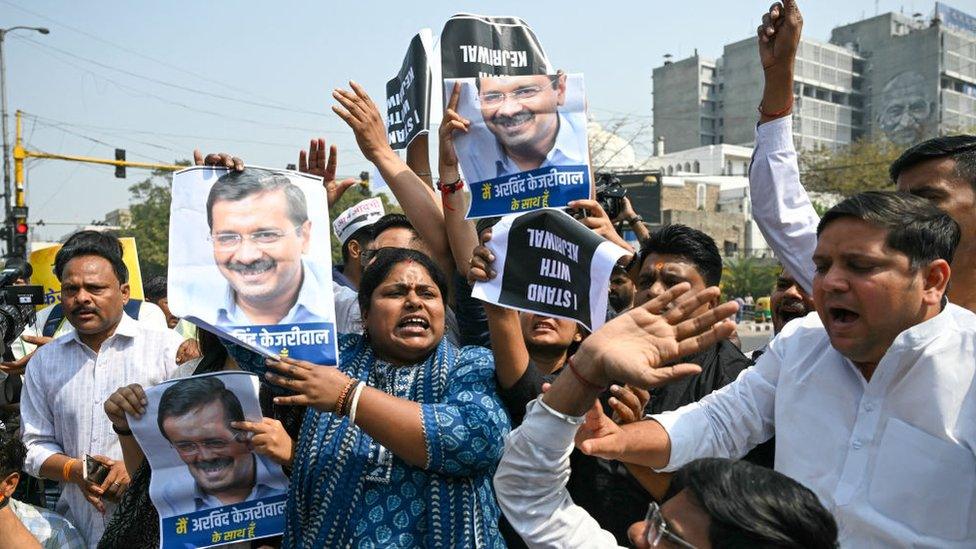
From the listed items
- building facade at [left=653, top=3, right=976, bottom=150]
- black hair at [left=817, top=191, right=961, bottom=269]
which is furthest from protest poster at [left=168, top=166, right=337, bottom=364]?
building facade at [left=653, top=3, right=976, bottom=150]

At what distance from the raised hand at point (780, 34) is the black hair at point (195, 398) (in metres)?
1.92

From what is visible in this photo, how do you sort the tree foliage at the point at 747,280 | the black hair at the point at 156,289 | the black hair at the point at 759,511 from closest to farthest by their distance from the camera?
the black hair at the point at 759,511, the black hair at the point at 156,289, the tree foliage at the point at 747,280

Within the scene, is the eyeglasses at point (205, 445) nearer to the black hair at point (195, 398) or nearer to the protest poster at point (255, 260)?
the black hair at point (195, 398)

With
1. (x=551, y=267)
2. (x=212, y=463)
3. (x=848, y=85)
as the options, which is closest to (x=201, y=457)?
(x=212, y=463)

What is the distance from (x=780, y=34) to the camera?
260cm

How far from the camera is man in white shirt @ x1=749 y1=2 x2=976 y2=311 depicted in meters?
2.57

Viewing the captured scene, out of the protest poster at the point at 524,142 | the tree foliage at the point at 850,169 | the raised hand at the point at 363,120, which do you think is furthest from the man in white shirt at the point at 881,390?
the tree foliage at the point at 850,169

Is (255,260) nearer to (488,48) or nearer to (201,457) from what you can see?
(201,457)

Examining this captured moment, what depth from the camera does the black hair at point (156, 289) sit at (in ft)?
24.8

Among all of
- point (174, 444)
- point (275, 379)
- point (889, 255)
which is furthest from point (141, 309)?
point (889, 255)

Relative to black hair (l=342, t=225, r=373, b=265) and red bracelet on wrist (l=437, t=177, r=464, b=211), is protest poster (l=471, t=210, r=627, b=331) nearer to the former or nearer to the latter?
red bracelet on wrist (l=437, t=177, r=464, b=211)

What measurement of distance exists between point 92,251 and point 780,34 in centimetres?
320

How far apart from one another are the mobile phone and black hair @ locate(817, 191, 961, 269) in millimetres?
2869

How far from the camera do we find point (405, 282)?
300cm
